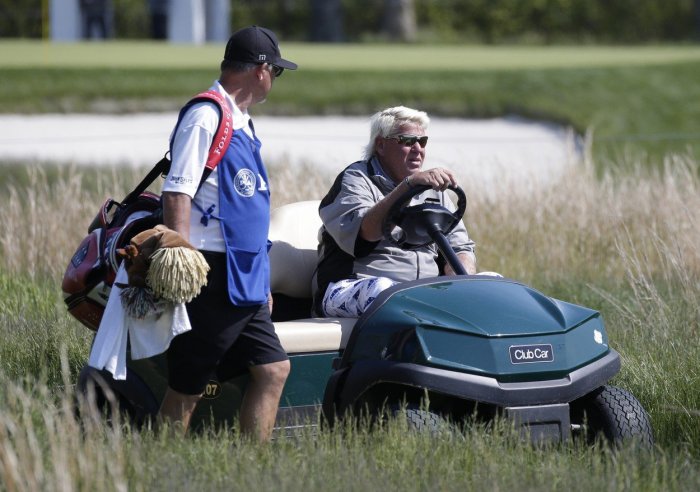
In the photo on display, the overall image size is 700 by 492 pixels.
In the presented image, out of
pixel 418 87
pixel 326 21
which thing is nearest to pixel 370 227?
pixel 418 87

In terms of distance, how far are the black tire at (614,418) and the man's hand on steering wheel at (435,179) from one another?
2.83ft

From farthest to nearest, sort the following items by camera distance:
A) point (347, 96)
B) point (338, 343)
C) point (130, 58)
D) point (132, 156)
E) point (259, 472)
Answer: point (130, 58) → point (347, 96) → point (132, 156) → point (338, 343) → point (259, 472)

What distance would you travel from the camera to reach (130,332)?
4.21m

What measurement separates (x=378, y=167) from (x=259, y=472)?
163 cm

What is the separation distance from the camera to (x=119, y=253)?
4176 millimetres

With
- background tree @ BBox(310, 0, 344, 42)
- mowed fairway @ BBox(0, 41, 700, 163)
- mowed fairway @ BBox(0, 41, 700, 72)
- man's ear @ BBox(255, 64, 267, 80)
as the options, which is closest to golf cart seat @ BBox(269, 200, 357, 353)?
man's ear @ BBox(255, 64, 267, 80)

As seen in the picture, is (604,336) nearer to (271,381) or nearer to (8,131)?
(271,381)

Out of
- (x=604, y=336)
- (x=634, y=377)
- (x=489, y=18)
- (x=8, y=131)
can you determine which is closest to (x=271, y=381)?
(x=604, y=336)

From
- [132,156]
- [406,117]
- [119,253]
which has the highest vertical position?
[406,117]

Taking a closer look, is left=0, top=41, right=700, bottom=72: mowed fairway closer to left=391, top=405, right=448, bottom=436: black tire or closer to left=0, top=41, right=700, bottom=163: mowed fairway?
left=0, top=41, right=700, bottom=163: mowed fairway

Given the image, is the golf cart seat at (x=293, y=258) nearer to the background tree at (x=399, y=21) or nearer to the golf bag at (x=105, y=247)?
the golf bag at (x=105, y=247)

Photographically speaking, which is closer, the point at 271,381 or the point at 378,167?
the point at 271,381

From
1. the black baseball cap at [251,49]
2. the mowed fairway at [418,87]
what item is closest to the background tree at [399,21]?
the mowed fairway at [418,87]

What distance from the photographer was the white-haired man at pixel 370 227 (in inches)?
195
